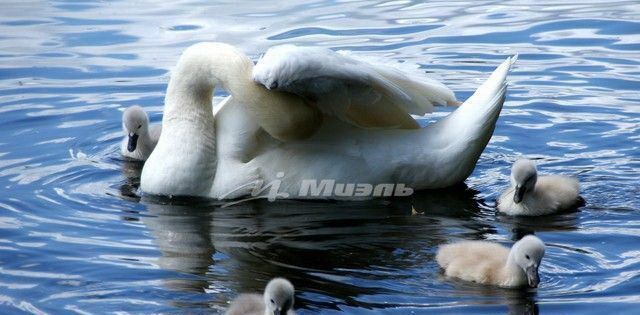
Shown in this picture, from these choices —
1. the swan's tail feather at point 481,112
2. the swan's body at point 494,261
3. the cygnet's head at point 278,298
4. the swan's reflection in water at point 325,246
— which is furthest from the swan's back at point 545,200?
the cygnet's head at point 278,298

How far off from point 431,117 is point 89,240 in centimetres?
399

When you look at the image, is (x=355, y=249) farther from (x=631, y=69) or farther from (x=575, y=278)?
(x=631, y=69)

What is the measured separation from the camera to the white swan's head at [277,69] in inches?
336

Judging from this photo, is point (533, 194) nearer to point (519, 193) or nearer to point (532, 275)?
point (519, 193)

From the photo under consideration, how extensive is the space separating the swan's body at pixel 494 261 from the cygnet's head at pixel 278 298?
1.36 meters

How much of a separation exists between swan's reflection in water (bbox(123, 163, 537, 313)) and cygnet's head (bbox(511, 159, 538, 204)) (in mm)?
292

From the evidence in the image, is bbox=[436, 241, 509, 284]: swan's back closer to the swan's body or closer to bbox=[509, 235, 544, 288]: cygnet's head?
the swan's body

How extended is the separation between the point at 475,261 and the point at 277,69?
69.7 inches

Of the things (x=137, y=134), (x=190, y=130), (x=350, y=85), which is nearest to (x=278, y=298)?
(x=350, y=85)

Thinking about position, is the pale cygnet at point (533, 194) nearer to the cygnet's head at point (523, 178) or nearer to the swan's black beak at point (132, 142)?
the cygnet's head at point (523, 178)

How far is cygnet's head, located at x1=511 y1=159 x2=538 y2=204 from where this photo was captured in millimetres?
8992

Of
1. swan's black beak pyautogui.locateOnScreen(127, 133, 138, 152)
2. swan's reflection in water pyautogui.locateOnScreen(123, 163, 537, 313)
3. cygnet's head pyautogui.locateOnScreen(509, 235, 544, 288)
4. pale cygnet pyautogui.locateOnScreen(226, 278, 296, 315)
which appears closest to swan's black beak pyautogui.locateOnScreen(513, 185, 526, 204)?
swan's reflection in water pyautogui.locateOnScreen(123, 163, 537, 313)

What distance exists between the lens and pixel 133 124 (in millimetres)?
10617

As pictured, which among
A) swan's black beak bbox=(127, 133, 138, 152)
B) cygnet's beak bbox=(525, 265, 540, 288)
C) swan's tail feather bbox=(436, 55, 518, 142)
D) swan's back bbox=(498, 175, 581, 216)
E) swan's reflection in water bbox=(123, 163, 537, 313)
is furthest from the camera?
swan's black beak bbox=(127, 133, 138, 152)
